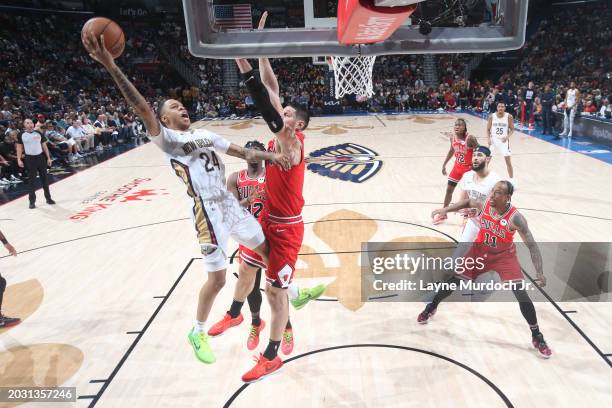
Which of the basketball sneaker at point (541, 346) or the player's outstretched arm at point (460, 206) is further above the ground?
the player's outstretched arm at point (460, 206)

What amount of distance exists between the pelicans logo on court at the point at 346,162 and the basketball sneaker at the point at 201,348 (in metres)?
6.54

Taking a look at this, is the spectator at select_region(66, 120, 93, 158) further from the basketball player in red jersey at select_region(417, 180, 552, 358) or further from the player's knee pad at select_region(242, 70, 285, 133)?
the basketball player in red jersey at select_region(417, 180, 552, 358)

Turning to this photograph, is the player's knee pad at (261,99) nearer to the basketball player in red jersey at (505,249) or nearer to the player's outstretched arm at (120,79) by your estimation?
the player's outstretched arm at (120,79)

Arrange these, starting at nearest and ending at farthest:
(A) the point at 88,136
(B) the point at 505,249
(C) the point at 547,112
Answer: (B) the point at 505,249 < (A) the point at 88,136 < (C) the point at 547,112

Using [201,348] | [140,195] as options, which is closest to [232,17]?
[201,348]

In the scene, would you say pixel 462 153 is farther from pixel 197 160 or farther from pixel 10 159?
pixel 10 159

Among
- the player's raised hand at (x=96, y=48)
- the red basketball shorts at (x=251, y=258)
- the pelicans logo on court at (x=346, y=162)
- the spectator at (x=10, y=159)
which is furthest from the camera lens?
the spectator at (x=10, y=159)

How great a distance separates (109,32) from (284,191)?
62.6 inches

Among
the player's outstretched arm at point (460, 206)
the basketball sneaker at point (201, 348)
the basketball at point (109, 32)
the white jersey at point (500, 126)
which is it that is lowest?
the basketball sneaker at point (201, 348)

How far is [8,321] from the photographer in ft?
14.8

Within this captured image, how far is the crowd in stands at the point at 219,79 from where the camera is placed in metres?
16.8

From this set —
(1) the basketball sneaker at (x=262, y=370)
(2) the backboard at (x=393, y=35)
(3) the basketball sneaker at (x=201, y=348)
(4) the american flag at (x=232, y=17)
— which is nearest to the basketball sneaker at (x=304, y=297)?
(1) the basketball sneaker at (x=262, y=370)

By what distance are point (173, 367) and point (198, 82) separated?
25647 millimetres

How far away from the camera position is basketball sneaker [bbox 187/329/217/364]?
3.32 m
